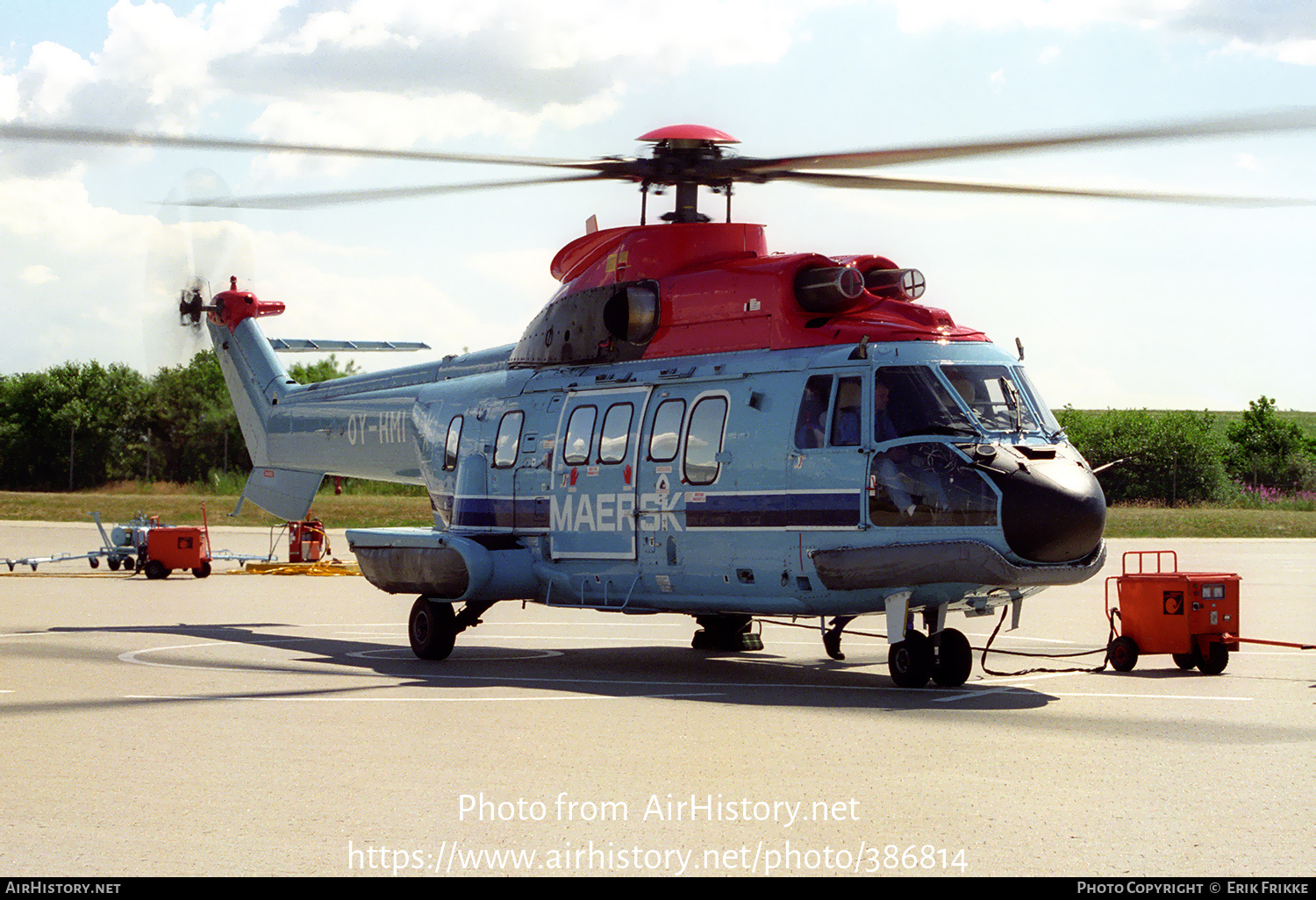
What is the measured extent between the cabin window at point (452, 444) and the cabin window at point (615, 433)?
3.07 metres

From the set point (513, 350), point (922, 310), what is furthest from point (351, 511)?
point (922, 310)

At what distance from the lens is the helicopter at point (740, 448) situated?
1199cm

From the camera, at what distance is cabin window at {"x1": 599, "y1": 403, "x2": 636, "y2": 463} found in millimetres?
14562

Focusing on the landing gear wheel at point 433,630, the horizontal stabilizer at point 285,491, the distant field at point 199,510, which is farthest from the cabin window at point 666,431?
the distant field at point 199,510

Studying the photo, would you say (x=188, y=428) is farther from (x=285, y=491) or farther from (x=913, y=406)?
(x=913, y=406)

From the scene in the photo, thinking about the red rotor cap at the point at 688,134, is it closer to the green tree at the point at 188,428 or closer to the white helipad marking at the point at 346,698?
the white helipad marking at the point at 346,698

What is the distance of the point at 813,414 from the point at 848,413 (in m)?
0.37

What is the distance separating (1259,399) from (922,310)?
230 ft

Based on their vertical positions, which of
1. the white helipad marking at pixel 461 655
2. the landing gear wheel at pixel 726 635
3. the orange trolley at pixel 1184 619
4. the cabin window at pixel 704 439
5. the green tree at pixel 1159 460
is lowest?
the white helipad marking at pixel 461 655

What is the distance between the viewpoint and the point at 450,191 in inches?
567

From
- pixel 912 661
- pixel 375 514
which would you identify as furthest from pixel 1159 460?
pixel 912 661

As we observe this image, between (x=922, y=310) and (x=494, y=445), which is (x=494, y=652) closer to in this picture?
(x=494, y=445)

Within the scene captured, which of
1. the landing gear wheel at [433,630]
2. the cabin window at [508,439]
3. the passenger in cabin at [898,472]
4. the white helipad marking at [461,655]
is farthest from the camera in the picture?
the cabin window at [508,439]

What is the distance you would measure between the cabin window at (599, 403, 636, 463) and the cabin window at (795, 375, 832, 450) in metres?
2.27
